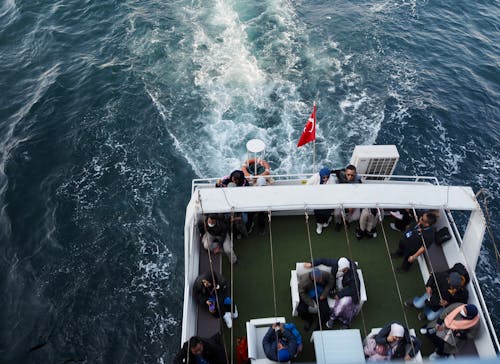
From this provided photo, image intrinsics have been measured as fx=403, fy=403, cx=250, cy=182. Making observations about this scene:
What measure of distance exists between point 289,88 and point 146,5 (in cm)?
1312

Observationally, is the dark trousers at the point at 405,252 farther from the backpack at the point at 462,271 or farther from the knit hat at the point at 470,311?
the knit hat at the point at 470,311

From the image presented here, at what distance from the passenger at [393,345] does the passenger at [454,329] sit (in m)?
0.79

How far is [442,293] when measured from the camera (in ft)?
30.0

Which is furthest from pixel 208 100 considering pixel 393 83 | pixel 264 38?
pixel 393 83

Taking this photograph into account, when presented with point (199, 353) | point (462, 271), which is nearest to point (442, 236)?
point (462, 271)

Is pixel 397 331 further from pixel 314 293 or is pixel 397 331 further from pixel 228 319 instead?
pixel 228 319

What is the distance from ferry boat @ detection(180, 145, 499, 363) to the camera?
30.9ft

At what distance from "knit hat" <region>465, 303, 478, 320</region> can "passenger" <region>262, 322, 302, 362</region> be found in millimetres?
3464

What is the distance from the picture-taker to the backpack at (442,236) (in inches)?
419

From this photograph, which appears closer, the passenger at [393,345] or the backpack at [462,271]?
the passenger at [393,345]

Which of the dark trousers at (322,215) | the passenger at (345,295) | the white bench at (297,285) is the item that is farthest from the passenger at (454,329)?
the dark trousers at (322,215)

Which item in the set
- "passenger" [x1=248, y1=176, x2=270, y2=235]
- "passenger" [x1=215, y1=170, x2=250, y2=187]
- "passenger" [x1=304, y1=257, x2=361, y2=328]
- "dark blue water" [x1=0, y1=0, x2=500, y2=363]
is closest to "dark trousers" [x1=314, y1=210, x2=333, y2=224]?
"passenger" [x1=248, y1=176, x2=270, y2=235]

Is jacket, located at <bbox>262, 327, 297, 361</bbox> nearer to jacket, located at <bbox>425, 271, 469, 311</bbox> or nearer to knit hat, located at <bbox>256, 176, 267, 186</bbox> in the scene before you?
jacket, located at <bbox>425, 271, 469, 311</bbox>

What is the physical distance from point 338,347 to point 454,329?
2.53m
